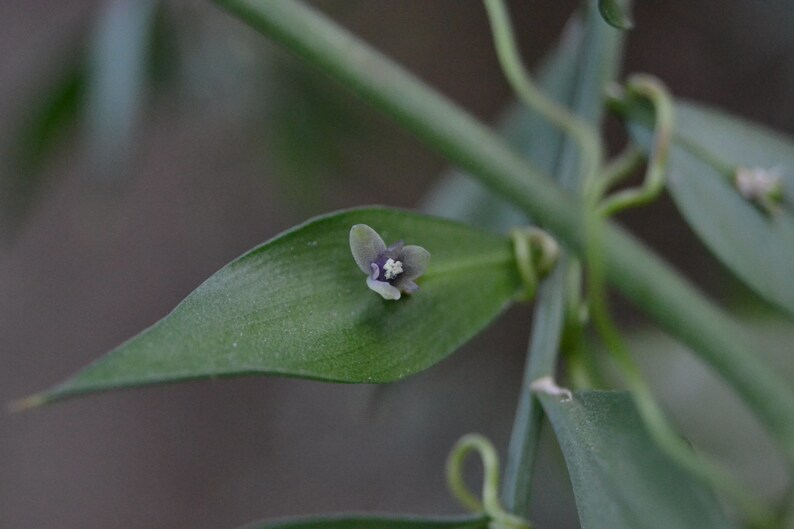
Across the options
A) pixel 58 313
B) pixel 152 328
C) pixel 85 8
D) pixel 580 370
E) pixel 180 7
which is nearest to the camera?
pixel 152 328

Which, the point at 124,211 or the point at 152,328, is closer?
the point at 152,328

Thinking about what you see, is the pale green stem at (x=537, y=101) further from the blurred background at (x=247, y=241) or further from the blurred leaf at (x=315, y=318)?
the blurred background at (x=247, y=241)

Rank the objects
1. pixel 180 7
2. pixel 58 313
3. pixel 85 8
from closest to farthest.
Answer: pixel 180 7 < pixel 85 8 < pixel 58 313

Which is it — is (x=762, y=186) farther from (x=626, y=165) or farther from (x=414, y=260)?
(x=414, y=260)

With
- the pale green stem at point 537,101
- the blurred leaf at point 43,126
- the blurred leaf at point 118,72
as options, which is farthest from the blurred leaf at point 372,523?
the blurred leaf at point 43,126

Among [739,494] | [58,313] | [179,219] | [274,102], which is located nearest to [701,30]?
[274,102]

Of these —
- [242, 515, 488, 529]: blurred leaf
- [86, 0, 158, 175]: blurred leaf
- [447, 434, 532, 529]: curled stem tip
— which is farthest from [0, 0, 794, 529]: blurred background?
[242, 515, 488, 529]: blurred leaf

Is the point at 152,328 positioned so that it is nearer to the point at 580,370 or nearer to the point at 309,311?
the point at 309,311

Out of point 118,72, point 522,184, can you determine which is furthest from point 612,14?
point 118,72
